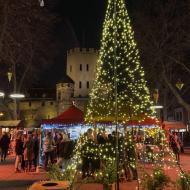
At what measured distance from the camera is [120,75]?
1588 cm

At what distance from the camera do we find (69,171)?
1134cm

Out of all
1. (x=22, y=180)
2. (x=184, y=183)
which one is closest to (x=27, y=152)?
(x=22, y=180)

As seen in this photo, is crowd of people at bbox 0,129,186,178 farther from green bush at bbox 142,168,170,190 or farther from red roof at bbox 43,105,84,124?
green bush at bbox 142,168,170,190

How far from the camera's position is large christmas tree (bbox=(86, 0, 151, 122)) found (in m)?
15.8

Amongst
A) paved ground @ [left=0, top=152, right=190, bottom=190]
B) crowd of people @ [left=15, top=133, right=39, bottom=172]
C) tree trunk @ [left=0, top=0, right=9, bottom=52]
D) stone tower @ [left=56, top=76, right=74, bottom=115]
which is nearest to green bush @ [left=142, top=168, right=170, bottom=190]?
paved ground @ [left=0, top=152, right=190, bottom=190]

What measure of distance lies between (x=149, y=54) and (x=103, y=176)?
23800 millimetres

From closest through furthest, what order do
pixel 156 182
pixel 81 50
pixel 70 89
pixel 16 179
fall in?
pixel 156 182, pixel 16 179, pixel 70 89, pixel 81 50

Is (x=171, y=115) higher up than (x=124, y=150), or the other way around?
(x=171, y=115)

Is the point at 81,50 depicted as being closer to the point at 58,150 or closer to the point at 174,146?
the point at 174,146

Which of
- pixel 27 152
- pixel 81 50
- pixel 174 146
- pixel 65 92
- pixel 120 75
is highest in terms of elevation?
pixel 81 50

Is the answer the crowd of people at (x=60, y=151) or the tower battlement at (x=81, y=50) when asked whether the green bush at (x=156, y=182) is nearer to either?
the crowd of people at (x=60, y=151)

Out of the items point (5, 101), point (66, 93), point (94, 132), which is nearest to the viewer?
point (94, 132)

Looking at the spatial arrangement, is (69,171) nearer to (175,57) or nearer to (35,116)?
(175,57)

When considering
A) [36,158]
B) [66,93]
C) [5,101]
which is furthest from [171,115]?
[36,158]
